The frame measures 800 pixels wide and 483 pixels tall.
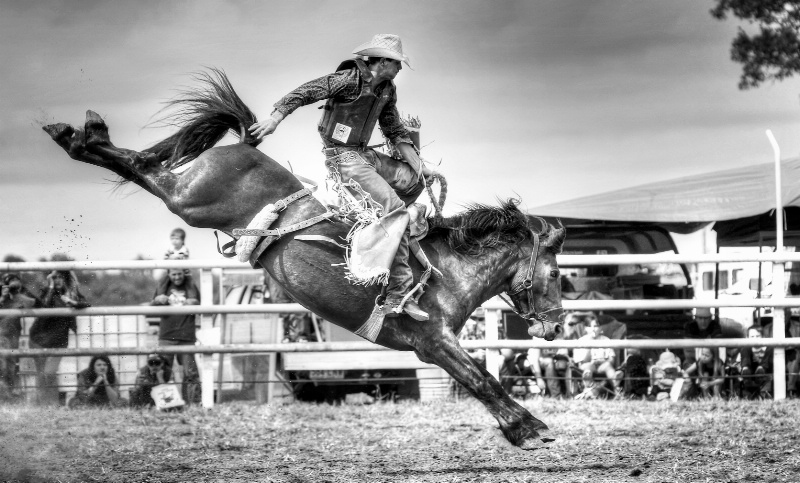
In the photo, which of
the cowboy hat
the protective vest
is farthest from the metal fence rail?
the cowboy hat

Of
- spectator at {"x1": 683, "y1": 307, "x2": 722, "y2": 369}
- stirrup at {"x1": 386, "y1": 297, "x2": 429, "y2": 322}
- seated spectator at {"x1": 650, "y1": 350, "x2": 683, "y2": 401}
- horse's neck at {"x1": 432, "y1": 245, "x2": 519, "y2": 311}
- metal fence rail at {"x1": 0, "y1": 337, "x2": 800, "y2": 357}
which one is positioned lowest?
seated spectator at {"x1": 650, "y1": 350, "x2": 683, "y2": 401}

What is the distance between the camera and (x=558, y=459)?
241 inches

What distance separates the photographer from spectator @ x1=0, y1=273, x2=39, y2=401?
8.46 metres

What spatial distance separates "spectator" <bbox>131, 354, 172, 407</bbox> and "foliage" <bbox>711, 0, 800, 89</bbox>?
714 centimetres

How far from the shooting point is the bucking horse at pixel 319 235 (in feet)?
19.5

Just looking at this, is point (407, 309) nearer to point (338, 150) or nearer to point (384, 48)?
point (338, 150)

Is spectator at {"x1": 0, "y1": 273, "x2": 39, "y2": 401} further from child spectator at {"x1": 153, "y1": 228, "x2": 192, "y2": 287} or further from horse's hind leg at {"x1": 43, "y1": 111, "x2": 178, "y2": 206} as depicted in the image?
horse's hind leg at {"x1": 43, "y1": 111, "x2": 178, "y2": 206}

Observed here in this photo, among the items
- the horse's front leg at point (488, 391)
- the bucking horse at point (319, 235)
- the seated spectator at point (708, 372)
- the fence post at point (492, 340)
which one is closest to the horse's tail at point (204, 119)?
the bucking horse at point (319, 235)

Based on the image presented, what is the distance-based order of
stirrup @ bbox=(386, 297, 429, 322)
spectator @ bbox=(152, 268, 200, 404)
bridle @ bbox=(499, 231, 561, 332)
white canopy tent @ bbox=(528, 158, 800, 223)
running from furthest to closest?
white canopy tent @ bbox=(528, 158, 800, 223) → spectator @ bbox=(152, 268, 200, 404) → bridle @ bbox=(499, 231, 561, 332) → stirrup @ bbox=(386, 297, 429, 322)

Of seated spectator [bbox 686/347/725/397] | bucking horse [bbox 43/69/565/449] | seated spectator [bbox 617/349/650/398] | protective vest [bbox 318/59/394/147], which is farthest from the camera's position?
seated spectator [bbox 617/349/650/398]

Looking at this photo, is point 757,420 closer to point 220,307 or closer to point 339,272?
point 339,272

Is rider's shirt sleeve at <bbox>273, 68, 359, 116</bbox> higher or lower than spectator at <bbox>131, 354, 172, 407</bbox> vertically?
higher

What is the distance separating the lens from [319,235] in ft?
19.5

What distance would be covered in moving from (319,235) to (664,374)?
4666 mm
